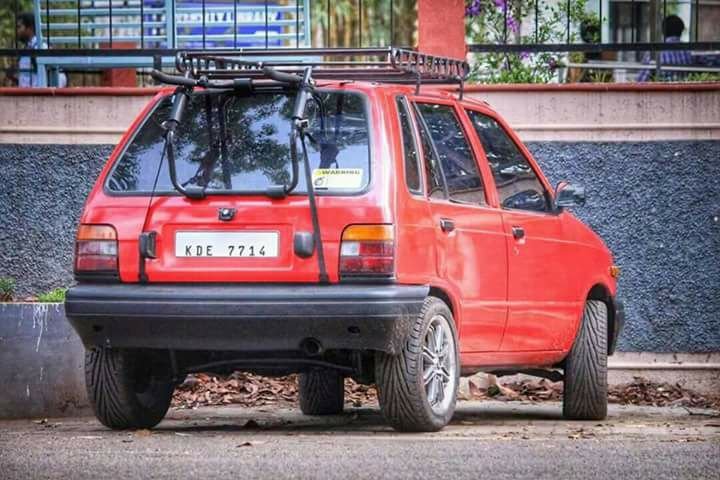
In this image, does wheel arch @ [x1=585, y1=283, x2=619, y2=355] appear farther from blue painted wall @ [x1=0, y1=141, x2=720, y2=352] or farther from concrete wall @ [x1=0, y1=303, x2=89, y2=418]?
concrete wall @ [x1=0, y1=303, x2=89, y2=418]

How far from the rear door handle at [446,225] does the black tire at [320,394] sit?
73.8 inches

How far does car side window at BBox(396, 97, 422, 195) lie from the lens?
25.1 feet

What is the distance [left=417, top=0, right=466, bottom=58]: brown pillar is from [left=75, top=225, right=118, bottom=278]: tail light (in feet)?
14.7

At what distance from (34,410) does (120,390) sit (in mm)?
1545

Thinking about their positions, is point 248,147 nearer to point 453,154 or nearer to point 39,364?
point 453,154

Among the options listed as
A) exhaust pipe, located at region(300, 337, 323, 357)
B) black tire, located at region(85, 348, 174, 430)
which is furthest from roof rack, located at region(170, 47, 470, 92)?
black tire, located at region(85, 348, 174, 430)

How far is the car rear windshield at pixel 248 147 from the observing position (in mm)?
7527

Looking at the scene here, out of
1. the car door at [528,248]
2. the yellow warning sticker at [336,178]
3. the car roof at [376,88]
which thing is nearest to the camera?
the yellow warning sticker at [336,178]

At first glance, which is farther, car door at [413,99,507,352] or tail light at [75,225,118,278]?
car door at [413,99,507,352]

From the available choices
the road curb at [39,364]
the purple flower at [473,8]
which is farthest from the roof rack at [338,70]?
the purple flower at [473,8]

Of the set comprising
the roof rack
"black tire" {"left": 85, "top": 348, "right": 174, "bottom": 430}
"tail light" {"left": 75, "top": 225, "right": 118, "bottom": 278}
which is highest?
the roof rack

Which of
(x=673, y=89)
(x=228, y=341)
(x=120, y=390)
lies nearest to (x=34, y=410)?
(x=120, y=390)

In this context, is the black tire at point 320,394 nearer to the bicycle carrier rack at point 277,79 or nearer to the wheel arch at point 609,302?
the wheel arch at point 609,302

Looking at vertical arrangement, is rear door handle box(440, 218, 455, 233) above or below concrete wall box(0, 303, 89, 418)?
above
